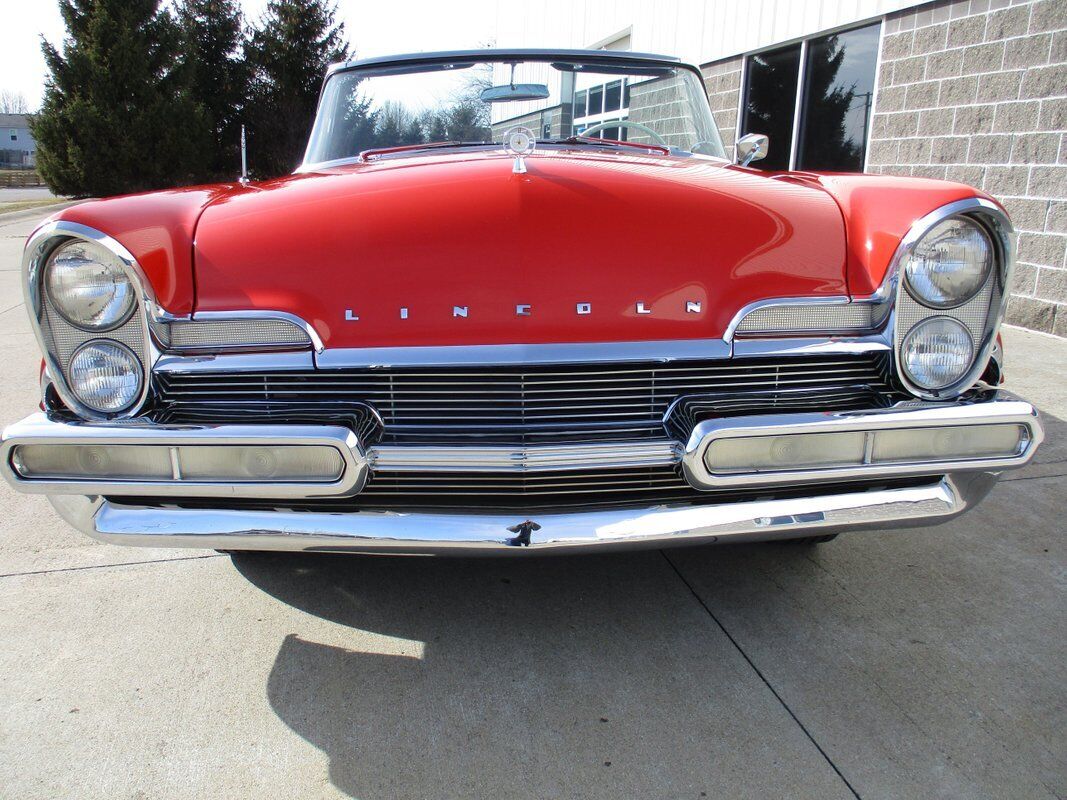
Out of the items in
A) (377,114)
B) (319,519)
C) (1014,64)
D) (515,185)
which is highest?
(1014,64)

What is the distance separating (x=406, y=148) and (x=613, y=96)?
965 mm

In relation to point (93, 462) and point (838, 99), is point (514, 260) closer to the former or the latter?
point (93, 462)

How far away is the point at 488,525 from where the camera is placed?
1.64 meters

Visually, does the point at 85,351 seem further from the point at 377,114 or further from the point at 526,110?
the point at 526,110

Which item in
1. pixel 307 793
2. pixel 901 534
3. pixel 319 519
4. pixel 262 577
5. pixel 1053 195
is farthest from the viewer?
pixel 1053 195

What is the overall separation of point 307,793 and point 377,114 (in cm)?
221

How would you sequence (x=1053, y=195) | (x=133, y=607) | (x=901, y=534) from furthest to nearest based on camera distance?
(x=1053, y=195) → (x=901, y=534) → (x=133, y=607)

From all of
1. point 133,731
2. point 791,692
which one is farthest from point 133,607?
point 791,692

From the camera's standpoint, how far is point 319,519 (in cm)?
169

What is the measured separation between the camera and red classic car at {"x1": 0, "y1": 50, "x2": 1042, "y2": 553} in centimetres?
165

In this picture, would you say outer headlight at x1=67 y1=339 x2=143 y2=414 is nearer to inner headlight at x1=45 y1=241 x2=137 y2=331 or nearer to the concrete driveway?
inner headlight at x1=45 y1=241 x2=137 y2=331

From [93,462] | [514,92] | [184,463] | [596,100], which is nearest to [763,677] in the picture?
[184,463]

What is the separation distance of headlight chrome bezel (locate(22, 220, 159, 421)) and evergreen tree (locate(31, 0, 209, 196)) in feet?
60.0

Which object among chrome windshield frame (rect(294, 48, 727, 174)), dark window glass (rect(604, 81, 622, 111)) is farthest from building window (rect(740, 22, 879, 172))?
chrome windshield frame (rect(294, 48, 727, 174))
